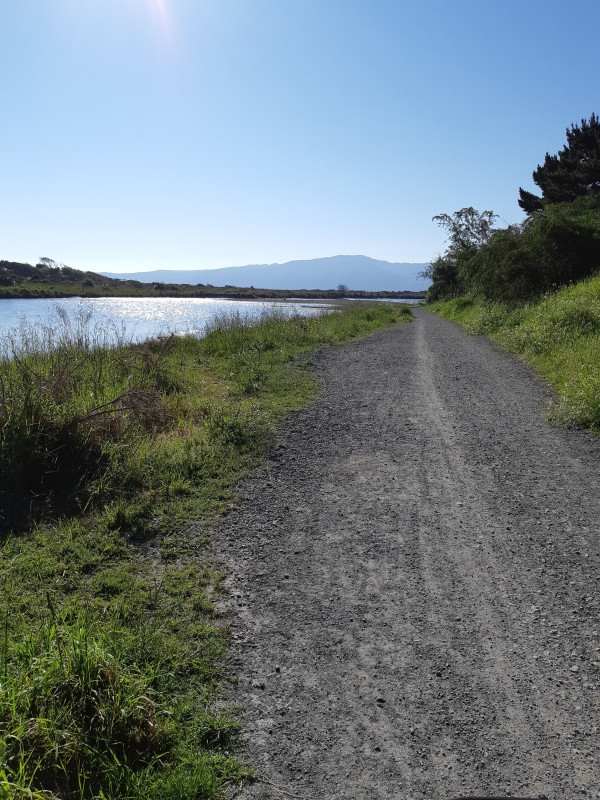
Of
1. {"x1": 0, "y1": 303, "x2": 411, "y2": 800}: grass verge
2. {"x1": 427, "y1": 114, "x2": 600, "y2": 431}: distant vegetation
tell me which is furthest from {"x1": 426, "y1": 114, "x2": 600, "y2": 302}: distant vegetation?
{"x1": 0, "y1": 303, "x2": 411, "y2": 800}: grass verge

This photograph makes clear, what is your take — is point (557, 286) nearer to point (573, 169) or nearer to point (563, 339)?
point (563, 339)

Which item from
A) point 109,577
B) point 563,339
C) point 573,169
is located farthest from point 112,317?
point 573,169

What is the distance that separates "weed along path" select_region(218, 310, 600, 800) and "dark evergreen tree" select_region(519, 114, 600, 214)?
117ft

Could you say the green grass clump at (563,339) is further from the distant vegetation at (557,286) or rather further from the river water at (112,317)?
the river water at (112,317)

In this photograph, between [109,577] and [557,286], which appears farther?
[557,286]

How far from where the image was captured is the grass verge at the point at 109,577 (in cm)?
220

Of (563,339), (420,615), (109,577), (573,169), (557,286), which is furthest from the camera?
(573,169)

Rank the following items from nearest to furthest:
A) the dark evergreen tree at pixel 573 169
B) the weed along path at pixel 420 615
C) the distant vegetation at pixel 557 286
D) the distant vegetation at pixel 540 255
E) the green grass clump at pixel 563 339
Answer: the weed along path at pixel 420 615 → the green grass clump at pixel 563 339 → the distant vegetation at pixel 557 286 → the distant vegetation at pixel 540 255 → the dark evergreen tree at pixel 573 169

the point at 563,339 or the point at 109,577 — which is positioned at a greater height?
the point at 563,339

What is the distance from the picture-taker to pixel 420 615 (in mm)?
3357

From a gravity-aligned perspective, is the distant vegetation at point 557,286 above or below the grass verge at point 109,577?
above

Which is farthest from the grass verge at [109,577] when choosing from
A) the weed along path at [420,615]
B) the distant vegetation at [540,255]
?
the distant vegetation at [540,255]

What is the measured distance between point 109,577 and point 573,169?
145ft

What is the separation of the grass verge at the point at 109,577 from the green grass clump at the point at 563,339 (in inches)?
170
